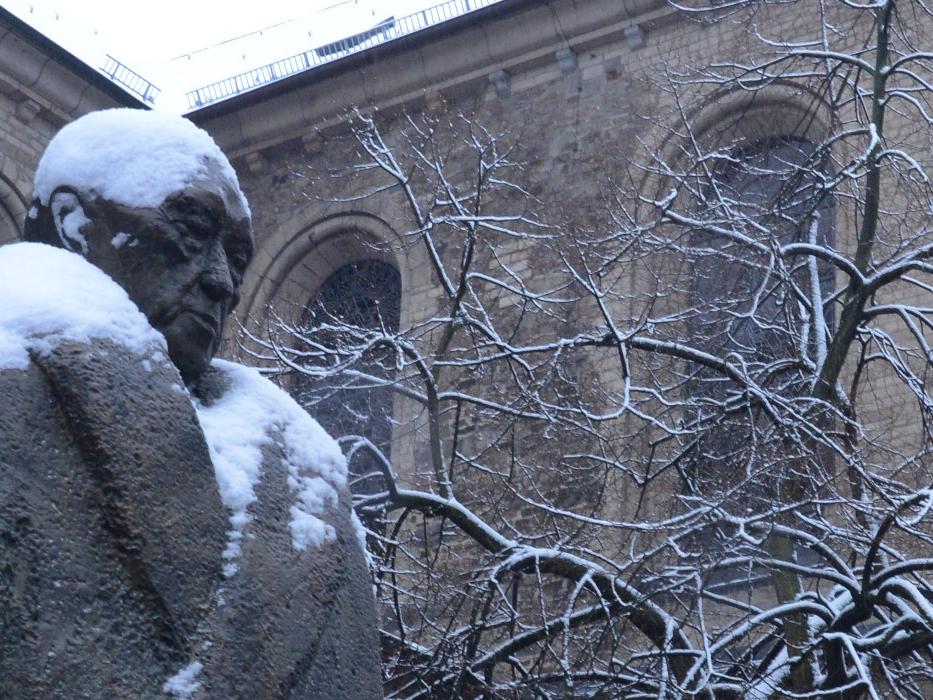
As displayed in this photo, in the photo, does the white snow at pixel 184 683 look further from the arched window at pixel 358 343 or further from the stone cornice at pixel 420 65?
the stone cornice at pixel 420 65

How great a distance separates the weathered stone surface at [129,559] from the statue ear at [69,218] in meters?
0.27

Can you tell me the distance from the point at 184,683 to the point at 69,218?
681mm

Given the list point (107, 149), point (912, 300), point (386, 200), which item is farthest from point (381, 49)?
point (107, 149)

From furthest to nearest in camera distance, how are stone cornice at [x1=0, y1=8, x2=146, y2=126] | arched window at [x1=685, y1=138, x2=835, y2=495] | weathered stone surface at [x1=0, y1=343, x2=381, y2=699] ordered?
1. stone cornice at [x1=0, y1=8, x2=146, y2=126]
2. arched window at [x1=685, y1=138, x2=835, y2=495]
3. weathered stone surface at [x1=0, y1=343, x2=381, y2=699]

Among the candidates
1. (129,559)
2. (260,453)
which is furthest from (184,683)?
(260,453)

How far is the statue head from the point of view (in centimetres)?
225

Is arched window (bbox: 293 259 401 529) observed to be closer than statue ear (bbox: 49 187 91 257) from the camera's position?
No

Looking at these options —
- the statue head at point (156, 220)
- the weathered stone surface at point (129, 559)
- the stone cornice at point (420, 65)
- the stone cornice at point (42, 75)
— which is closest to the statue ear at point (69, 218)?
the statue head at point (156, 220)

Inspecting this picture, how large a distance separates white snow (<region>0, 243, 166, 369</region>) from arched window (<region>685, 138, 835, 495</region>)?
5.63 meters

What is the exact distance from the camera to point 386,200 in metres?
15.1

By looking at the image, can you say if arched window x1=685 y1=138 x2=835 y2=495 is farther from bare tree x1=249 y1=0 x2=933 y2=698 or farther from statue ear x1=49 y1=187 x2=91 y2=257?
statue ear x1=49 y1=187 x2=91 y2=257

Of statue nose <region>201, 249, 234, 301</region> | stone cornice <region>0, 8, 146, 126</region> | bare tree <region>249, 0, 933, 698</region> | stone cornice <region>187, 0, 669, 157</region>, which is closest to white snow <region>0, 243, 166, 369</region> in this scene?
statue nose <region>201, 249, 234, 301</region>

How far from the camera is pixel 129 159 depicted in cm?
230

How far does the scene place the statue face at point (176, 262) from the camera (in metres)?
2.25
